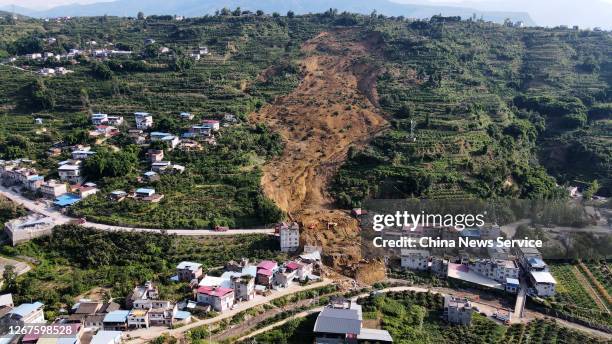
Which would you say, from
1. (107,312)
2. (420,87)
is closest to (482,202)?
(420,87)

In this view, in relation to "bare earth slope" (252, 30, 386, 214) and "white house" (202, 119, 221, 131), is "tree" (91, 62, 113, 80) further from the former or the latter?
"bare earth slope" (252, 30, 386, 214)

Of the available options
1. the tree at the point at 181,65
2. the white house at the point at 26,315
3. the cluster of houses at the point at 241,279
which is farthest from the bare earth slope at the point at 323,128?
the white house at the point at 26,315

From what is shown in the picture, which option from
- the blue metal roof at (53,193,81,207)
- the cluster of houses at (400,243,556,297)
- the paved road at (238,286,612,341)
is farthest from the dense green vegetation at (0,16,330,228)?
the cluster of houses at (400,243,556,297)

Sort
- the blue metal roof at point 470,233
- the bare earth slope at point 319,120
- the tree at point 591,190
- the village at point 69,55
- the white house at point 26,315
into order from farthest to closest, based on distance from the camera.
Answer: the village at point 69,55 → the tree at point 591,190 → the bare earth slope at point 319,120 → the blue metal roof at point 470,233 → the white house at point 26,315

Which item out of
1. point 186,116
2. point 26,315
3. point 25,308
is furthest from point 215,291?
point 186,116

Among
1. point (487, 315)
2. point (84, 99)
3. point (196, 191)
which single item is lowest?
point (487, 315)

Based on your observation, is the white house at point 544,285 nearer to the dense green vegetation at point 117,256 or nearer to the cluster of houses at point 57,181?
the dense green vegetation at point 117,256

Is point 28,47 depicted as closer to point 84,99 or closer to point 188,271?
point 84,99
